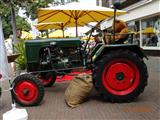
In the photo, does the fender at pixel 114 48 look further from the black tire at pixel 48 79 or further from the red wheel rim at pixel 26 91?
the black tire at pixel 48 79

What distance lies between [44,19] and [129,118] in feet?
21.0

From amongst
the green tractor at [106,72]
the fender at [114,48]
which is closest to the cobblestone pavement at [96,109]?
the green tractor at [106,72]

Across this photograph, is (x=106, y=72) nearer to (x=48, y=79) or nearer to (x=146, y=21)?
(x=48, y=79)

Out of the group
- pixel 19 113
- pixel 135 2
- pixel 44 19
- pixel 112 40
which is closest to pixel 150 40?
pixel 135 2

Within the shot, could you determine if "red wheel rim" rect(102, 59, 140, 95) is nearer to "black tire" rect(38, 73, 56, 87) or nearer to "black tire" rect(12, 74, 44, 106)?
"black tire" rect(12, 74, 44, 106)

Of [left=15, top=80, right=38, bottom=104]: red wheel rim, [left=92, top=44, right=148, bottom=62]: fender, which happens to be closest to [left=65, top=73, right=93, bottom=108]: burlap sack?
[left=92, top=44, right=148, bottom=62]: fender

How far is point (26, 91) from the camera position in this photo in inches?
376

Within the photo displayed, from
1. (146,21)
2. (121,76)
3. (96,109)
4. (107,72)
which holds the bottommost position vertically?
(96,109)

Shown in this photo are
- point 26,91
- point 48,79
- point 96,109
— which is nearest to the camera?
point 96,109

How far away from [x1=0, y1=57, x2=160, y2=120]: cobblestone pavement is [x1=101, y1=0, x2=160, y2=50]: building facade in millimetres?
13805

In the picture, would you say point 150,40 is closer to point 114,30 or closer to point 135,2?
point 135,2

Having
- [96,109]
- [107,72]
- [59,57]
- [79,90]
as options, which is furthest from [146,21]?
[96,109]

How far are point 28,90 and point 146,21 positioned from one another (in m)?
19.1

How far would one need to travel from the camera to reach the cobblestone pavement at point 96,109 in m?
8.19
